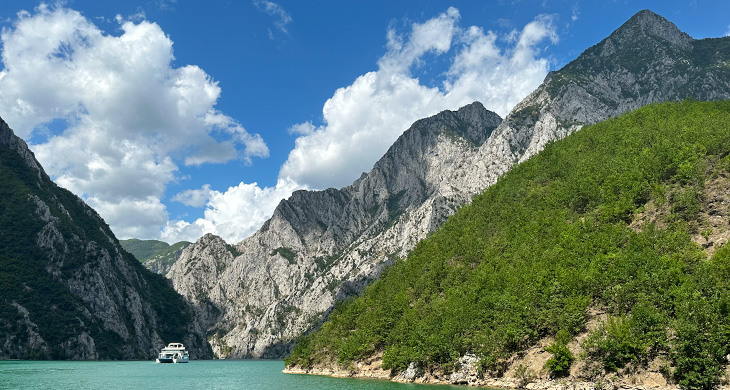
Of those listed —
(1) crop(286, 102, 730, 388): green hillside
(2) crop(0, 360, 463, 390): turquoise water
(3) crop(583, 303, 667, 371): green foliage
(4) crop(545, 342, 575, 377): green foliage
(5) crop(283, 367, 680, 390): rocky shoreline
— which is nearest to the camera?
(5) crop(283, 367, 680, 390): rocky shoreline

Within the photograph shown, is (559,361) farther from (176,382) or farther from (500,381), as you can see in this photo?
(176,382)

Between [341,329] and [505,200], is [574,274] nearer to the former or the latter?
[505,200]

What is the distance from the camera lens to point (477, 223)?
127750 millimetres

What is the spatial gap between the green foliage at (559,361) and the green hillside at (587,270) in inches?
8.1

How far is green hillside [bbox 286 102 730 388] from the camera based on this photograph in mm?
63375

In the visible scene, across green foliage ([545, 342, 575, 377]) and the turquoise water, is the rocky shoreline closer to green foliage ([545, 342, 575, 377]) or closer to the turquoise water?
green foliage ([545, 342, 575, 377])

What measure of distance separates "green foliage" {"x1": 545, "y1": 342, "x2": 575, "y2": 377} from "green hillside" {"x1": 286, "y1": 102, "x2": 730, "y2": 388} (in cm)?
21

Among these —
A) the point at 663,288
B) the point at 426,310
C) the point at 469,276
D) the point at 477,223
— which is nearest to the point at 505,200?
the point at 477,223

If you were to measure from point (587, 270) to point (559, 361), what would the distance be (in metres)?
19.1

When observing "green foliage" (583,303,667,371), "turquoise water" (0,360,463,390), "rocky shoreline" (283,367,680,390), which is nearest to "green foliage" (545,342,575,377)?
"rocky shoreline" (283,367,680,390)

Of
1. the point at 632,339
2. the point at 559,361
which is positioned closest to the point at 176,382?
the point at 559,361

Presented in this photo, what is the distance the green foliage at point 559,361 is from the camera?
67.3 meters

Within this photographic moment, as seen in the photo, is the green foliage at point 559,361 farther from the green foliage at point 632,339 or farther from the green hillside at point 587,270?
the green foliage at point 632,339

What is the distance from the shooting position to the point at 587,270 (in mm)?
79625
